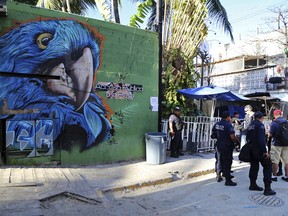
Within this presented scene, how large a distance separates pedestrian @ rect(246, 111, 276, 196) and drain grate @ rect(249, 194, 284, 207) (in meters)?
0.16

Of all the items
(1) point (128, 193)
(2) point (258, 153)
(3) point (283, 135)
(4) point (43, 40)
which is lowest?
(1) point (128, 193)

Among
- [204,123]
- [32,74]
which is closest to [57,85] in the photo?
[32,74]

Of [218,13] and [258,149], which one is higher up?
[218,13]

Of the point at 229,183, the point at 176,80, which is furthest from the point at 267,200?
the point at 176,80

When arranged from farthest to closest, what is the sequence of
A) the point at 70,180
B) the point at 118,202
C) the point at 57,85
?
the point at 57,85, the point at 70,180, the point at 118,202

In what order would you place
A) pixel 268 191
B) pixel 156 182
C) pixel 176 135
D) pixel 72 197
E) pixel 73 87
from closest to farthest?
1. pixel 72 197
2. pixel 268 191
3. pixel 156 182
4. pixel 73 87
5. pixel 176 135

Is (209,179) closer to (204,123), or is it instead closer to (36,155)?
(204,123)

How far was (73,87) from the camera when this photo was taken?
7.33m

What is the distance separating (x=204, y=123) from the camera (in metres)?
10.2

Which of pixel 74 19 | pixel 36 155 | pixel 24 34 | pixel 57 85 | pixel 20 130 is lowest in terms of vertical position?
pixel 36 155

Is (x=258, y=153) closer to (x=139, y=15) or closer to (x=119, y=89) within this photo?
(x=119, y=89)

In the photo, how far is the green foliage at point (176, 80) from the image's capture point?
10532 millimetres

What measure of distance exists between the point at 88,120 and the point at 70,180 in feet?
6.45

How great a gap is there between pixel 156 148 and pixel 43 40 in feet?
13.6
